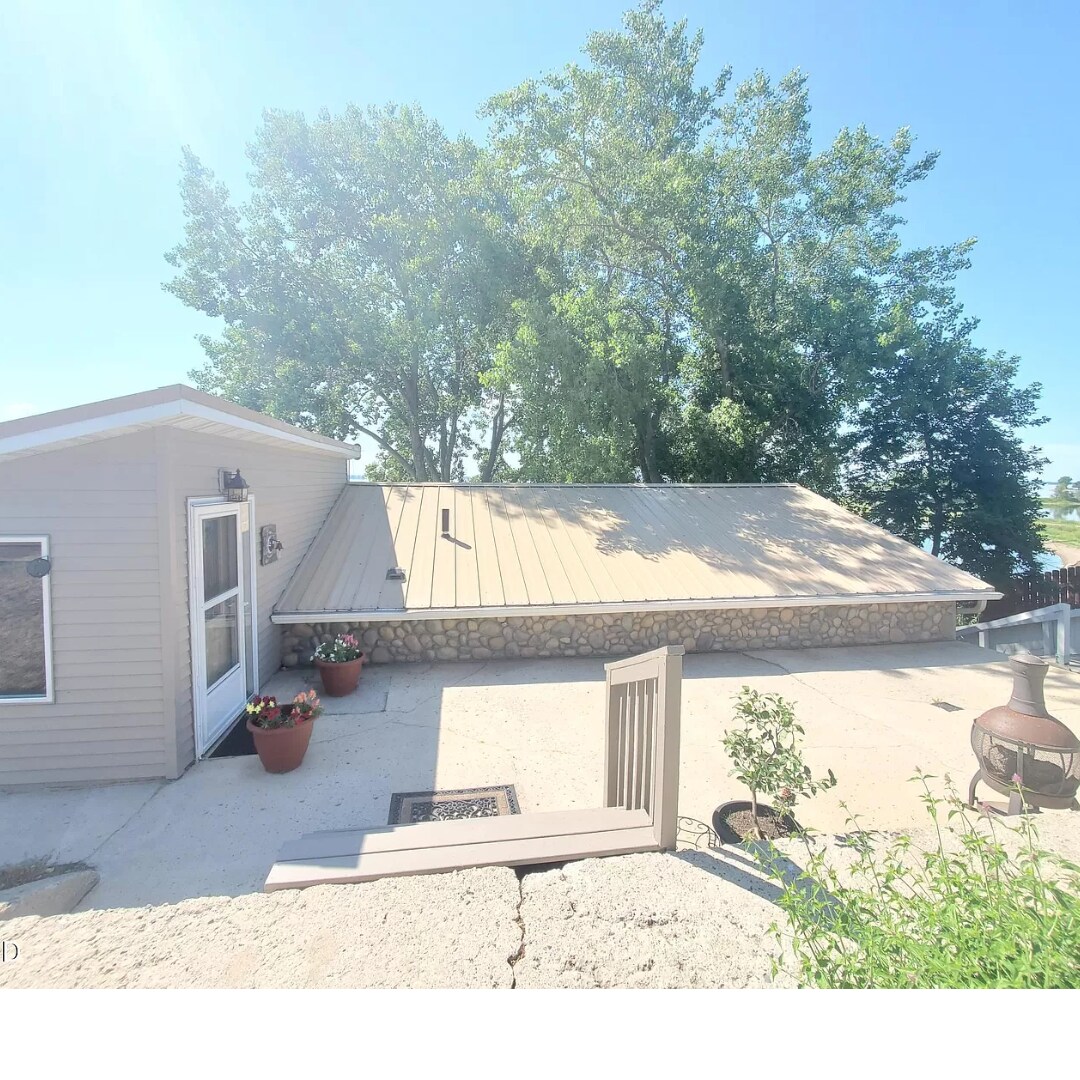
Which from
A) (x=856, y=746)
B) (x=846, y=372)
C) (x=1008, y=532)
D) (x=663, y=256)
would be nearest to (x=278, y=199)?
(x=663, y=256)

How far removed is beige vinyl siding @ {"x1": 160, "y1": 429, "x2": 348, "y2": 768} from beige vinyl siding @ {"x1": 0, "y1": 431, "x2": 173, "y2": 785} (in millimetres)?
150

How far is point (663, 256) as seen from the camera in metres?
14.0

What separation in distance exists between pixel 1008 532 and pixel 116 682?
1815 cm

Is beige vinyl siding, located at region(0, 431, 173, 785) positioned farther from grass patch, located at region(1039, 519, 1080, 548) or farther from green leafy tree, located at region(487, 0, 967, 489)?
grass patch, located at region(1039, 519, 1080, 548)

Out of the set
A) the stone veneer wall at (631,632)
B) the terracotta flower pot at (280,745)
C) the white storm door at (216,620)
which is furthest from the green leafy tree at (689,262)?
the terracotta flower pot at (280,745)

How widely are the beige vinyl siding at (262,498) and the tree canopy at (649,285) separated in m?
6.33

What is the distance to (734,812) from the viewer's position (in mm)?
3598

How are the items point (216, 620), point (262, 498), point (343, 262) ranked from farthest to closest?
point (343, 262) → point (262, 498) → point (216, 620)

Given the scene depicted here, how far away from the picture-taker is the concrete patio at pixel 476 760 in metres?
3.35

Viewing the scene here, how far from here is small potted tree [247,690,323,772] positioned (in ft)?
13.6

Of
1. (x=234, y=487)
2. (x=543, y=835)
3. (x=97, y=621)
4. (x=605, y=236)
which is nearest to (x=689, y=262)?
(x=605, y=236)

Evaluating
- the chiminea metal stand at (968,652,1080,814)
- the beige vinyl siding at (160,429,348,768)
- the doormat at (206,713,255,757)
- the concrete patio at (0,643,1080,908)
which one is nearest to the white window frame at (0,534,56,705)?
the concrete patio at (0,643,1080,908)

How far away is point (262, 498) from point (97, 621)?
6.98ft

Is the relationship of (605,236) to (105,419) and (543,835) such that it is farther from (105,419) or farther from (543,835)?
(543,835)
